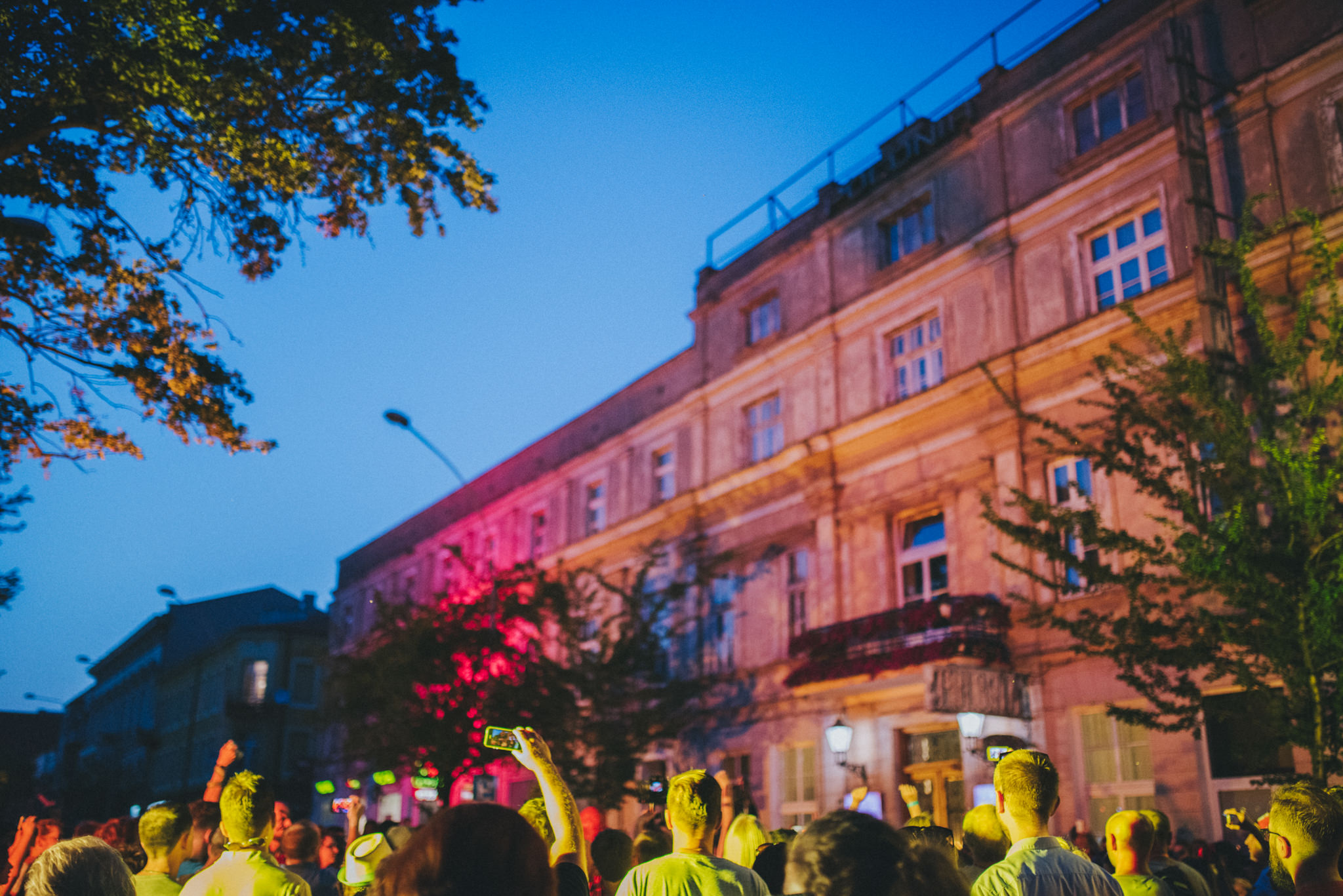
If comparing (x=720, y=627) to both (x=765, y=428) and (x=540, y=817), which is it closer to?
(x=765, y=428)

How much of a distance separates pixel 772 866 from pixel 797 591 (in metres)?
18.1

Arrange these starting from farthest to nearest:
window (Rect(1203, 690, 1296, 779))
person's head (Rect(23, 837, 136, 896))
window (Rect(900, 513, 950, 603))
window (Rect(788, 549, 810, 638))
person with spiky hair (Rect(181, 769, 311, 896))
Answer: window (Rect(788, 549, 810, 638)), window (Rect(900, 513, 950, 603)), window (Rect(1203, 690, 1296, 779)), person with spiky hair (Rect(181, 769, 311, 896)), person's head (Rect(23, 837, 136, 896))

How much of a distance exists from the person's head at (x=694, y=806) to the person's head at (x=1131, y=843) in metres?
2.10

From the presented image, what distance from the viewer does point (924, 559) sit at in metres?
20.2

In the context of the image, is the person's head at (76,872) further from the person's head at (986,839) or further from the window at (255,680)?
the window at (255,680)

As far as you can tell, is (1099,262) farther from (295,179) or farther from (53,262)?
(53,262)

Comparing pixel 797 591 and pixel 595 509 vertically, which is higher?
pixel 595 509

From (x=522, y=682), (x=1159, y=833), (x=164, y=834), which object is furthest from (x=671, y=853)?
(x=522, y=682)

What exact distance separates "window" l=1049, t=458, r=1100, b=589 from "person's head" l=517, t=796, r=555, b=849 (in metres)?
13.9

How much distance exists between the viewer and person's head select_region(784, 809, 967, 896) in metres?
2.47

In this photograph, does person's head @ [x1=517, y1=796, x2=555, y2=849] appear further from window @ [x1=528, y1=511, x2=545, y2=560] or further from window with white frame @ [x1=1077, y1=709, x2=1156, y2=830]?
window @ [x1=528, y1=511, x2=545, y2=560]

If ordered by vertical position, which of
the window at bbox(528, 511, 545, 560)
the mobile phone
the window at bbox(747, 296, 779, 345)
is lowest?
the mobile phone

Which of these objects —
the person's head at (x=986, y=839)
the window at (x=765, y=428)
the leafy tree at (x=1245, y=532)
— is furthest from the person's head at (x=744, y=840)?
the window at (x=765, y=428)

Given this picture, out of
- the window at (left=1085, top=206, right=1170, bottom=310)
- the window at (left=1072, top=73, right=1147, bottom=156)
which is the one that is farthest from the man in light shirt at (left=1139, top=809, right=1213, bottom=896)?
the window at (left=1072, top=73, right=1147, bottom=156)
